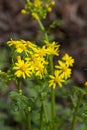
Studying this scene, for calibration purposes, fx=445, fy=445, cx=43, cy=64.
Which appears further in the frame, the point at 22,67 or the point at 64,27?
the point at 64,27

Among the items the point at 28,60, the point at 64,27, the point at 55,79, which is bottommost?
the point at 55,79

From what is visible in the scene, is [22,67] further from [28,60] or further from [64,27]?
[64,27]

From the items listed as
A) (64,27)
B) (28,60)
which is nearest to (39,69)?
(28,60)

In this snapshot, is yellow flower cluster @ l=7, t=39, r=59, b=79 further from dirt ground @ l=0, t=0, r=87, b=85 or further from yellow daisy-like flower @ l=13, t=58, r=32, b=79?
dirt ground @ l=0, t=0, r=87, b=85

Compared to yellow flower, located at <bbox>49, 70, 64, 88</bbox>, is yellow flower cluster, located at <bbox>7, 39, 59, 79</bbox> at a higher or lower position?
higher

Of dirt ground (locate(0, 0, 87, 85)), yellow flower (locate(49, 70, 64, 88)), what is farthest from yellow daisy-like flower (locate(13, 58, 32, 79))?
dirt ground (locate(0, 0, 87, 85))

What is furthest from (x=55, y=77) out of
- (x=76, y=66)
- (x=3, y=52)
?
(x=76, y=66)

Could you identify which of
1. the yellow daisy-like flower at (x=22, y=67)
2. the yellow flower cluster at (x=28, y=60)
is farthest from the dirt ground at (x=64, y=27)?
the yellow daisy-like flower at (x=22, y=67)

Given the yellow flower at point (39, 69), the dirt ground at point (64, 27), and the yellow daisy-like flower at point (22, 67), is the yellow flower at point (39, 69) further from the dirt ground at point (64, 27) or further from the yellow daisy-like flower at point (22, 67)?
the dirt ground at point (64, 27)
